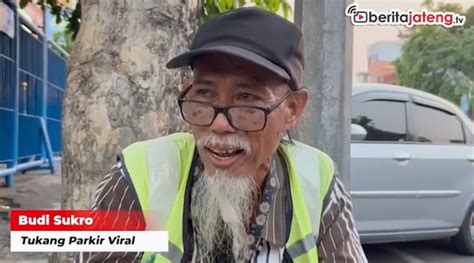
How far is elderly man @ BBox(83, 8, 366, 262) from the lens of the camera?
1.30m

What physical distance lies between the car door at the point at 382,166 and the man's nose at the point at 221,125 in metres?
3.58

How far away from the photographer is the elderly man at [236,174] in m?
1.30

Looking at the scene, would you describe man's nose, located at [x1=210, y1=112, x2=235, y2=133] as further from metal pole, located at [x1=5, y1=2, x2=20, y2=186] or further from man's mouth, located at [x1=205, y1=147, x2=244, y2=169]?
metal pole, located at [x1=5, y1=2, x2=20, y2=186]

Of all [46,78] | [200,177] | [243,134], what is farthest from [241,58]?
[46,78]

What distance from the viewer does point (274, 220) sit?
136cm

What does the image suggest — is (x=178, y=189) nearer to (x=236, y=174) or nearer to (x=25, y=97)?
(x=236, y=174)

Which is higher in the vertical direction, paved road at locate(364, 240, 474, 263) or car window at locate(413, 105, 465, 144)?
car window at locate(413, 105, 465, 144)

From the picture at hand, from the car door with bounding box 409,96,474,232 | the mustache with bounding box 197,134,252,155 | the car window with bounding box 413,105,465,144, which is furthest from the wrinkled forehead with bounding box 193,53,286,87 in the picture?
the car window with bounding box 413,105,465,144

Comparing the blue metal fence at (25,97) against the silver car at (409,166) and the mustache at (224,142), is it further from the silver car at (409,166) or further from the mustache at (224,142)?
the mustache at (224,142)

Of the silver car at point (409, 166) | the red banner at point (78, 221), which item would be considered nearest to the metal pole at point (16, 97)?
the silver car at point (409, 166)

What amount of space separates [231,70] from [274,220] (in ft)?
1.20

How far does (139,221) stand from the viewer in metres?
1.31

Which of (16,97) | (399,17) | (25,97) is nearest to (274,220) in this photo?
(399,17)

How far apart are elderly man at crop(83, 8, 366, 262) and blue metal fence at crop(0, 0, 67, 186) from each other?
168 inches
